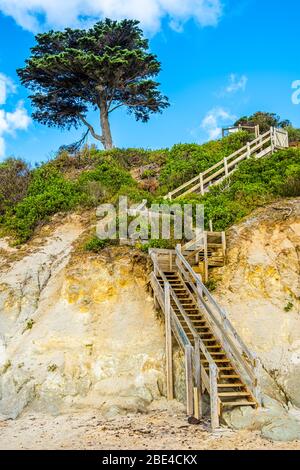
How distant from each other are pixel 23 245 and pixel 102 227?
11.2ft

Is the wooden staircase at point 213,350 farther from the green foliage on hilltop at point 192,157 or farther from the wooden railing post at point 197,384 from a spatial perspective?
the green foliage on hilltop at point 192,157

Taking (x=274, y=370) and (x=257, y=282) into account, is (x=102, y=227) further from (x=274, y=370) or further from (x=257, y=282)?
(x=274, y=370)

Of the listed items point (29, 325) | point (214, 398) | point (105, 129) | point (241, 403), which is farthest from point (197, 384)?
point (105, 129)

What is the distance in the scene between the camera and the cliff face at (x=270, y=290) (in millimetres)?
13992

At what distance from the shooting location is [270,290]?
15930 millimetres

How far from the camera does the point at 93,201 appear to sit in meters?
22.3

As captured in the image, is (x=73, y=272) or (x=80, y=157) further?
(x=80, y=157)

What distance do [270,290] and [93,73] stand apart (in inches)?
824

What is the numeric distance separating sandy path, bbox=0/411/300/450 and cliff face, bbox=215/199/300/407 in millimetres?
3027

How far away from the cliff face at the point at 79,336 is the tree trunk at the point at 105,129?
16.1 m

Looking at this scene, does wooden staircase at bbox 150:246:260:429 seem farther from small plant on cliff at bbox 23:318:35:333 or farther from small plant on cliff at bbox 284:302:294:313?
small plant on cliff at bbox 23:318:35:333
